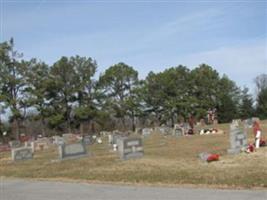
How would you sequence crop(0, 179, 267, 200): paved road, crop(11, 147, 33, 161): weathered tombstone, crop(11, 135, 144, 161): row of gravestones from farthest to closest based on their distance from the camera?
crop(11, 147, 33, 161): weathered tombstone
crop(11, 135, 144, 161): row of gravestones
crop(0, 179, 267, 200): paved road

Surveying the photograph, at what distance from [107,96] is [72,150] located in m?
61.6

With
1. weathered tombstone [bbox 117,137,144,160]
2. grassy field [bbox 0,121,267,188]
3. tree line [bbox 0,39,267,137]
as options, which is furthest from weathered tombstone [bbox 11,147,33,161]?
tree line [bbox 0,39,267,137]

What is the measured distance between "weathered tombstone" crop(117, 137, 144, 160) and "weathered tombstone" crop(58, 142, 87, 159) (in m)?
4.04

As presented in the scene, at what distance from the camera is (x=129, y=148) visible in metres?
23.1

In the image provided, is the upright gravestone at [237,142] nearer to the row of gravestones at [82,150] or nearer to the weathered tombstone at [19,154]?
the row of gravestones at [82,150]

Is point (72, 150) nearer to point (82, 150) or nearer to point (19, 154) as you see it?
point (82, 150)

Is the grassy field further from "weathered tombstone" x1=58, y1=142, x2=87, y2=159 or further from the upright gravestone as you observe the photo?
"weathered tombstone" x1=58, y1=142, x2=87, y2=159

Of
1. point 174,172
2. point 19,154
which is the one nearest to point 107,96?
point 19,154

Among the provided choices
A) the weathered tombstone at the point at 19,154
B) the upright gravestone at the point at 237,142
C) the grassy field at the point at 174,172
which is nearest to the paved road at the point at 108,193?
the grassy field at the point at 174,172

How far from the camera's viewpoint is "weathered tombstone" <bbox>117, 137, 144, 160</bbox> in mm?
22722

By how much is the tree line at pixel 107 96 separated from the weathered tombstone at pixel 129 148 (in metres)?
53.3

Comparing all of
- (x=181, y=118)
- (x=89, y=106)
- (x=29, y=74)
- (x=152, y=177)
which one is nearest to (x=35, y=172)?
(x=152, y=177)

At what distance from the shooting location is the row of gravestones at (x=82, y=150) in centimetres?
2294

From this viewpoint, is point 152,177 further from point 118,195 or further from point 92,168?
point 92,168
